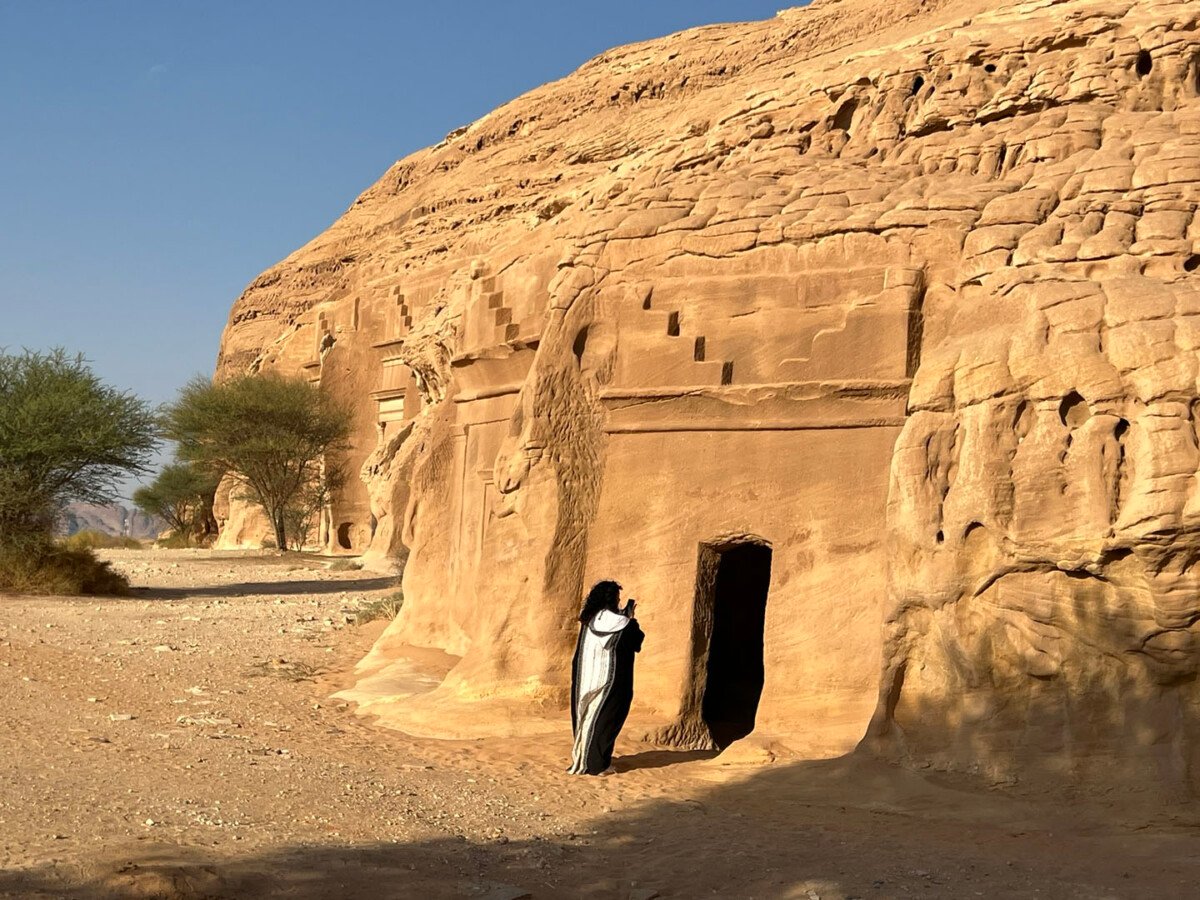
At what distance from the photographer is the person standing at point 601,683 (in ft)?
28.8

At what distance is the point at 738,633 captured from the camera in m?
12.3

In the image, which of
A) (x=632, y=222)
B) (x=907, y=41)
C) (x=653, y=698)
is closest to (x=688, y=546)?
(x=653, y=698)

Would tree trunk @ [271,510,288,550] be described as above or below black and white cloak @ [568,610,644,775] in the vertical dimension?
above

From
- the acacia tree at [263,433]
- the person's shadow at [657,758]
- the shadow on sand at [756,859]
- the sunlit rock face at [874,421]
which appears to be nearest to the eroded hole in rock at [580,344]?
the sunlit rock face at [874,421]

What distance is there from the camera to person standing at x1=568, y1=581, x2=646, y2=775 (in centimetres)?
877

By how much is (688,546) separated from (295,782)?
3.40m

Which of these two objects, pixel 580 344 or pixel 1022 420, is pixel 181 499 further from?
pixel 1022 420

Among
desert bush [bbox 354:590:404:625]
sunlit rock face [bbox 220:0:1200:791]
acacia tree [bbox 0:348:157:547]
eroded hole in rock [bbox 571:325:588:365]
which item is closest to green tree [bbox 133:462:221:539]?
acacia tree [bbox 0:348:157:547]

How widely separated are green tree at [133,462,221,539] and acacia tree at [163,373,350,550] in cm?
998

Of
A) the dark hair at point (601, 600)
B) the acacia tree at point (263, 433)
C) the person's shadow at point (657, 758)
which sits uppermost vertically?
the acacia tree at point (263, 433)

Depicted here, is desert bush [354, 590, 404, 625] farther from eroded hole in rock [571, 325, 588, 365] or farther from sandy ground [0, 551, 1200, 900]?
eroded hole in rock [571, 325, 588, 365]

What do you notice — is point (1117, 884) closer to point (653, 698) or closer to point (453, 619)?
point (653, 698)

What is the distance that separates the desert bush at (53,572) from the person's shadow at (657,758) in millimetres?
14875

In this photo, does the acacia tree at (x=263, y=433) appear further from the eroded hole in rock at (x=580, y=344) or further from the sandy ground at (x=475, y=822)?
the eroded hole in rock at (x=580, y=344)
